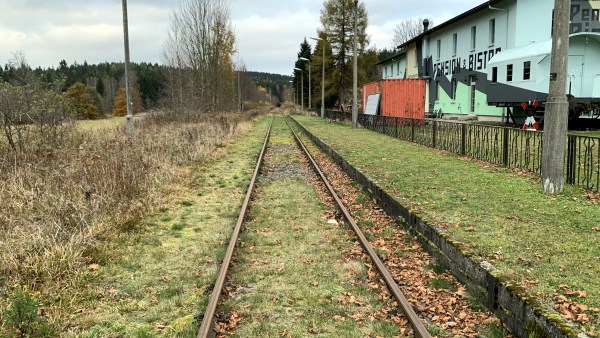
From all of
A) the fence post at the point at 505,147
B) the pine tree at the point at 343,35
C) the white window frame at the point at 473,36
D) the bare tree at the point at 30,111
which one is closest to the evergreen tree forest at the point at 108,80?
the pine tree at the point at 343,35

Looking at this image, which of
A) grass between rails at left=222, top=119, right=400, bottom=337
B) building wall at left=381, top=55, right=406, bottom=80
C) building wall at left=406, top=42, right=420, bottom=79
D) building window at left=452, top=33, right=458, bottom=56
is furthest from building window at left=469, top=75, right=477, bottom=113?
grass between rails at left=222, top=119, right=400, bottom=337

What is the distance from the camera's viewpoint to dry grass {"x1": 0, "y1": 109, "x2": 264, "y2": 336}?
4844mm

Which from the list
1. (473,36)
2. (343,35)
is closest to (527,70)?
(473,36)

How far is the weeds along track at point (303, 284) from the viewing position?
416 centimetres

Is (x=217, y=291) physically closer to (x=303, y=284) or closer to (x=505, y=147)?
(x=303, y=284)

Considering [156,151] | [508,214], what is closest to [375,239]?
[508,214]

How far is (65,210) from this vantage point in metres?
6.95

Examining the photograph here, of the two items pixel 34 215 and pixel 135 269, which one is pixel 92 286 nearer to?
pixel 135 269

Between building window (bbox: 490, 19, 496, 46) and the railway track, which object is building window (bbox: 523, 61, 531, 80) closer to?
building window (bbox: 490, 19, 496, 46)

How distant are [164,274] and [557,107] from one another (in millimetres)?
6853

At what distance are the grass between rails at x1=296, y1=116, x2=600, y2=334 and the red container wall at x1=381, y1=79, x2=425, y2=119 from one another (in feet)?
54.1

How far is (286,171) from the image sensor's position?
13812 millimetres

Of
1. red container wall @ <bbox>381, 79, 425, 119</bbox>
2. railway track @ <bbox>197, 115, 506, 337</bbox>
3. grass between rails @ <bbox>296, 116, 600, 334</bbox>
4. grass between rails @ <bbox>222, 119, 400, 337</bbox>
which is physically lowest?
grass between rails @ <bbox>222, 119, 400, 337</bbox>

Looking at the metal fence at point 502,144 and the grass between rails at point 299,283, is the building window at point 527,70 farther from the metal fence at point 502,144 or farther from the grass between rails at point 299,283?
the grass between rails at point 299,283
